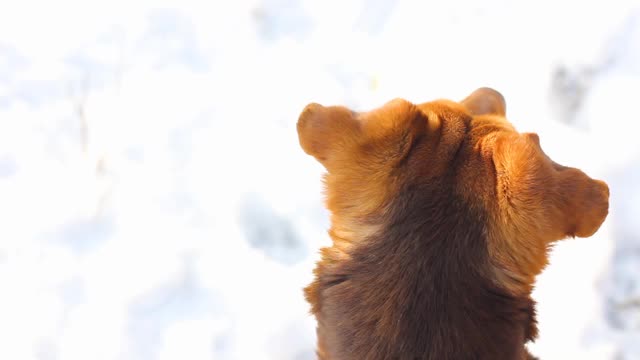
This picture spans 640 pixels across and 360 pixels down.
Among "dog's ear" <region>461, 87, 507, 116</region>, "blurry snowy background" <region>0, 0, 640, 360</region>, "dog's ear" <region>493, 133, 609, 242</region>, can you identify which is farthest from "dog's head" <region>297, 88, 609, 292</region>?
"blurry snowy background" <region>0, 0, 640, 360</region>

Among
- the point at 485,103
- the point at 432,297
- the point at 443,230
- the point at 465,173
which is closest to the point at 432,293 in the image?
the point at 432,297

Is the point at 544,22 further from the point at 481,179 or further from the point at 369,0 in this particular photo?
the point at 481,179

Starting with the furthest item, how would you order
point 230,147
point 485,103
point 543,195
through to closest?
point 230,147
point 485,103
point 543,195

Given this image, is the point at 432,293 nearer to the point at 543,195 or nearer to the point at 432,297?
the point at 432,297

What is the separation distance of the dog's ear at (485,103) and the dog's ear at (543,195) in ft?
1.02

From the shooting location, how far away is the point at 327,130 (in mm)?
1594

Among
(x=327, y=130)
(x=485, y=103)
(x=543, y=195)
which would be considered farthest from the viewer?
(x=485, y=103)

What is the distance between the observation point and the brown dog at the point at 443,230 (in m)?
1.45

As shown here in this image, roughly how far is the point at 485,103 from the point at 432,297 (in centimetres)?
61

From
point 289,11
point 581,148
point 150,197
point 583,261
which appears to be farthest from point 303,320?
point 289,11

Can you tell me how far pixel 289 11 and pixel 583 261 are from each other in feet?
6.12

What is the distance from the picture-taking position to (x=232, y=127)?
3.01 meters

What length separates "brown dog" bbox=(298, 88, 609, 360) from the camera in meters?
1.45

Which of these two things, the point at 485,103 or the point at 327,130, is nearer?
the point at 327,130
